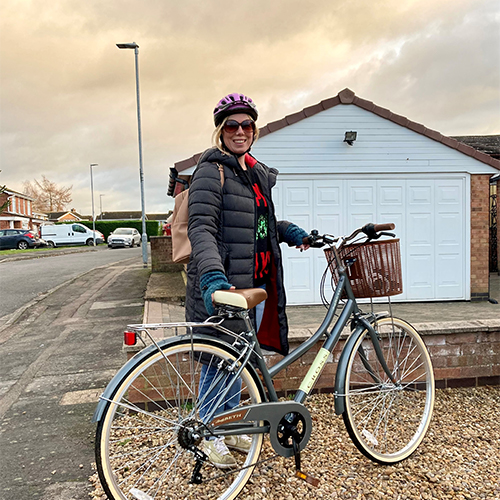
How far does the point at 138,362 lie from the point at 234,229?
0.87 meters

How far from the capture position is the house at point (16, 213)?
4700 cm

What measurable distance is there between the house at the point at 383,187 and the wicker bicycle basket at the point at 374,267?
4806 mm

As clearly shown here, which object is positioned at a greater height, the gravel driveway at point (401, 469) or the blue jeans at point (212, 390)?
the blue jeans at point (212, 390)

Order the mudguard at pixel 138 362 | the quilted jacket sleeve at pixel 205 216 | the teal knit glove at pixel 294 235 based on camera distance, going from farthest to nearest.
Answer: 1. the teal knit glove at pixel 294 235
2. the quilted jacket sleeve at pixel 205 216
3. the mudguard at pixel 138 362

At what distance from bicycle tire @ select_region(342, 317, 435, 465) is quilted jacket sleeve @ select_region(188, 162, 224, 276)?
1098 mm

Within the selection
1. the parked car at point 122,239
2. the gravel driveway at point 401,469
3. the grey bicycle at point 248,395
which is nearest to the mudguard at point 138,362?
the grey bicycle at point 248,395

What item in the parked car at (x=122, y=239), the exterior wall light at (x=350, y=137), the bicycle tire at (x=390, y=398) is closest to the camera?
the bicycle tire at (x=390, y=398)

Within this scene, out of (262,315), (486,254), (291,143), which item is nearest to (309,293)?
(291,143)

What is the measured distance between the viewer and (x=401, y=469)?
8.89ft

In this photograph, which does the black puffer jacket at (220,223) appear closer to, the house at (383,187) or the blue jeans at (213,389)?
the blue jeans at (213,389)

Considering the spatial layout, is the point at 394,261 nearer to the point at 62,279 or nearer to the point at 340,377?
the point at 340,377

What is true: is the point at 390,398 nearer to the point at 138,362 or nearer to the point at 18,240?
the point at 138,362

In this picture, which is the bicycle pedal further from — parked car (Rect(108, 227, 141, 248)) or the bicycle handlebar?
parked car (Rect(108, 227, 141, 248))

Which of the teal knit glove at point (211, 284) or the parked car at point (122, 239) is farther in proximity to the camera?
the parked car at point (122, 239)
